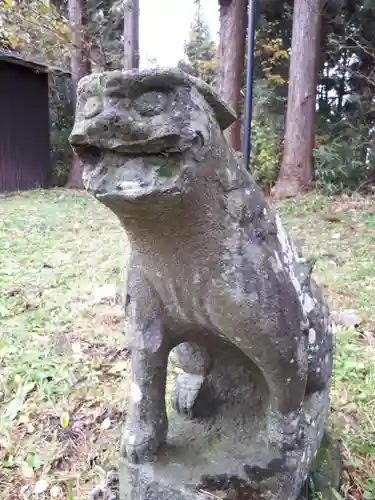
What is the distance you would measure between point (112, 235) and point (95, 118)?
15.1 feet

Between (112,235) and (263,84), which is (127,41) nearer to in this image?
(263,84)

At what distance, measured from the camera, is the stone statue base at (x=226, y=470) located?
1.25m

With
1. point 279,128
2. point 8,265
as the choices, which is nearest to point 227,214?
point 8,265

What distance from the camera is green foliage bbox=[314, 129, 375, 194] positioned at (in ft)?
23.7

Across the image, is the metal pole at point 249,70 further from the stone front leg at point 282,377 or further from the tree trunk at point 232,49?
the tree trunk at point 232,49

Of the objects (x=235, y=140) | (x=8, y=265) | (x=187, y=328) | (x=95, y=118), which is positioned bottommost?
(x=8, y=265)

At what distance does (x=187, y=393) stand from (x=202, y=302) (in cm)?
44

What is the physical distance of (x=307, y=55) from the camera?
7.23 meters

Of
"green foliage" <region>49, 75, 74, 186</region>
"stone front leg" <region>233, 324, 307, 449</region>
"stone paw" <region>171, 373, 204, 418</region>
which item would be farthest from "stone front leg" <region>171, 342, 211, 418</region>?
"green foliage" <region>49, 75, 74, 186</region>

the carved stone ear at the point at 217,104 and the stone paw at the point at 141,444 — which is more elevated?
the carved stone ear at the point at 217,104

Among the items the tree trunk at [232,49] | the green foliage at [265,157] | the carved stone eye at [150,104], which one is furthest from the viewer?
the green foliage at [265,157]

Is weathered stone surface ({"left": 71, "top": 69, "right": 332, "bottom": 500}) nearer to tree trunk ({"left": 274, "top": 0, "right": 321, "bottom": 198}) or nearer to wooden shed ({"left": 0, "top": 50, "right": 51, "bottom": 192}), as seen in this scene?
tree trunk ({"left": 274, "top": 0, "right": 321, "bottom": 198})

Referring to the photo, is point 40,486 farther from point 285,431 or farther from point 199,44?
point 199,44

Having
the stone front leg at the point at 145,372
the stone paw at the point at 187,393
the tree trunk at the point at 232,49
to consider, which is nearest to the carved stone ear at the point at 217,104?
the stone front leg at the point at 145,372
